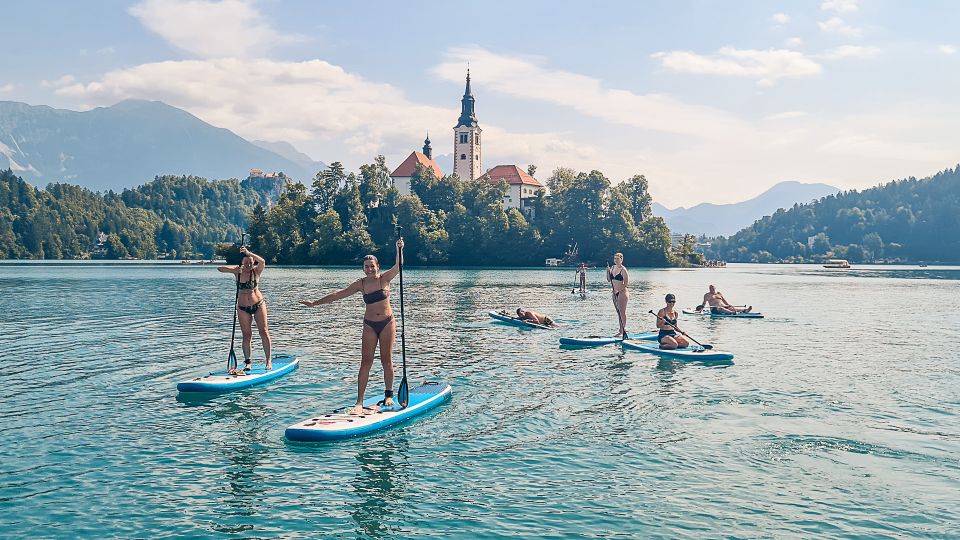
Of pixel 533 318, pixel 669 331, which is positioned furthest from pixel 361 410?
pixel 533 318

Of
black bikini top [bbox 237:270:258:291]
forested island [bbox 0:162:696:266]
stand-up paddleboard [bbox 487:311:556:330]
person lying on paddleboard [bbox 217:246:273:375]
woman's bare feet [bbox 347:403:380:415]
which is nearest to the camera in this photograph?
woman's bare feet [bbox 347:403:380:415]

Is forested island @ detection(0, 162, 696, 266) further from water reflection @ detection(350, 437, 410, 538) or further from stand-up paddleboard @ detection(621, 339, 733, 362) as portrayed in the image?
water reflection @ detection(350, 437, 410, 538)

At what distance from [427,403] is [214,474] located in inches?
229

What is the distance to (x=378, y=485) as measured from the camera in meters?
12.3

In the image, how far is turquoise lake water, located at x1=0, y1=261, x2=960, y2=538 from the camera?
10.7 m

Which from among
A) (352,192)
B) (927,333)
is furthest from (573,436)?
(352,192)

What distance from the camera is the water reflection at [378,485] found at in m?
10.7

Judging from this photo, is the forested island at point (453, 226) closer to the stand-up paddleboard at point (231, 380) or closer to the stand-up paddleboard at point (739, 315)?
the stand-up paddleboard at point (739, 315)

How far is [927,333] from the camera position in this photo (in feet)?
119

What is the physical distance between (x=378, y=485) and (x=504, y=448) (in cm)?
310

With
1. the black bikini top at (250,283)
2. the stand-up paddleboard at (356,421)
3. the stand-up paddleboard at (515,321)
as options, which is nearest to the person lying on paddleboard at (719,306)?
the stand-up paddleboard at (515,321)

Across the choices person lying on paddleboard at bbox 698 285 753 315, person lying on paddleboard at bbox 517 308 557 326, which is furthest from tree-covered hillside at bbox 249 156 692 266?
person lying on paddleboard at bbox 517 308 557 326

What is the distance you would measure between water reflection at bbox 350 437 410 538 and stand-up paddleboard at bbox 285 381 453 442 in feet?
1.85

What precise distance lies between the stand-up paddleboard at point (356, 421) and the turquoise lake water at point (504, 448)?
0.29 metres
